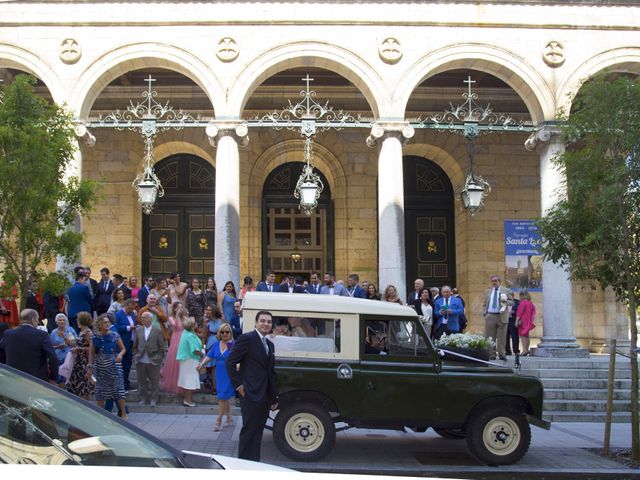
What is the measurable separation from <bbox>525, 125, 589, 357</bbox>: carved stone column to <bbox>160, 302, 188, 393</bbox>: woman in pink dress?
8603 millimetres

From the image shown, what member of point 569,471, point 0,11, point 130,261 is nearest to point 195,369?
point 569,471

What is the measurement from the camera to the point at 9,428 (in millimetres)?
2750

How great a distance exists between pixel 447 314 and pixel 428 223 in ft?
30.3

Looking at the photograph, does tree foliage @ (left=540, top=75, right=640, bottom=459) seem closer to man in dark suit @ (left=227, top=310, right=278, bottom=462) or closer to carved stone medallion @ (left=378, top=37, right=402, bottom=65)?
man in dark suit @ (left=227, top=310, right=278, bottom=462)

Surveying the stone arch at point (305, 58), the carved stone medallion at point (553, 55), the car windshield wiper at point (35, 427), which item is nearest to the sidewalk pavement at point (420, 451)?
the car windshield wiper at point (35, 427)

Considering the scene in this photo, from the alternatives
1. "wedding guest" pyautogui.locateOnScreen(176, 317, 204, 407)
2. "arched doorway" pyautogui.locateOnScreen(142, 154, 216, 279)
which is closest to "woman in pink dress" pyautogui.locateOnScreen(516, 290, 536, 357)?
"wedding guest" pyautogui.locateOnScreen(176, 317, 204, 407)

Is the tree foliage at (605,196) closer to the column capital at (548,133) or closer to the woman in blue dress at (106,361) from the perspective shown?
the column capital at (548,133)

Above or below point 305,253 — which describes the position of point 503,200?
above

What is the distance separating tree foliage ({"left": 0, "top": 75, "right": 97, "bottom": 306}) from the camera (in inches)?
442

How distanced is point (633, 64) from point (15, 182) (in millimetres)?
14974

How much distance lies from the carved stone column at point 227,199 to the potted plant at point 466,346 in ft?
24.5

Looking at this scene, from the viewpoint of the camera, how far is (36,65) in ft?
56.6

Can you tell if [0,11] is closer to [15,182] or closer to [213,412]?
[15,182]

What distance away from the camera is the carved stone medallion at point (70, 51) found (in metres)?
17.2
